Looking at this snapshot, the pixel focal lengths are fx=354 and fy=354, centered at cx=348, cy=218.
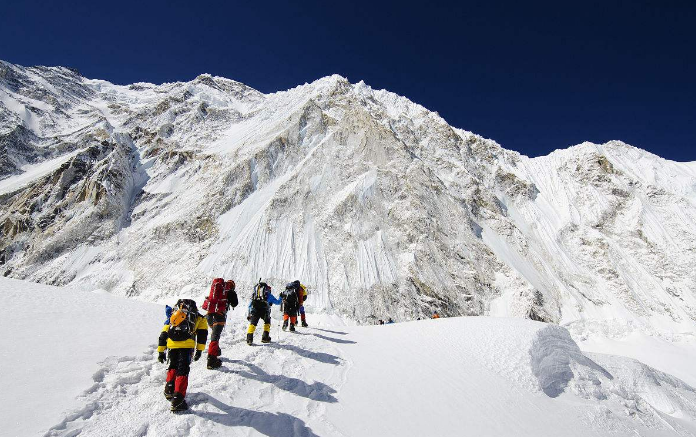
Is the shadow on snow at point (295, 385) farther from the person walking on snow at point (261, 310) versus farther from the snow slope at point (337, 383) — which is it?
the person walking on snow at point (261, 310)

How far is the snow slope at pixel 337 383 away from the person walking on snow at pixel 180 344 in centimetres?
27

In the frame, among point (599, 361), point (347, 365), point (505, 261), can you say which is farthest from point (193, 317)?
point (505, 261)

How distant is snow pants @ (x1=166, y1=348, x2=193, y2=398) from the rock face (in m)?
25.2

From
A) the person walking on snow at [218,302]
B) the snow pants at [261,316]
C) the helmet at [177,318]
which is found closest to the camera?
the helmet at [177,318]

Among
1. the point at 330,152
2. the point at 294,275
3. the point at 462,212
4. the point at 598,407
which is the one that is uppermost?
the point at 330,152

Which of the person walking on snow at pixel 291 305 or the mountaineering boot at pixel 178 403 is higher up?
the person walking on snow at pixel 291 305

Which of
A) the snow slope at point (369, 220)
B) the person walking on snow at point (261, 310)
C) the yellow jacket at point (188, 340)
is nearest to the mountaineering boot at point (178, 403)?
the yellow jacket at point (188, 340)

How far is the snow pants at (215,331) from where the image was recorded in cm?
711

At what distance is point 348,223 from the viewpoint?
37656 millimetres

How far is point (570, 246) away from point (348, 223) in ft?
98.0

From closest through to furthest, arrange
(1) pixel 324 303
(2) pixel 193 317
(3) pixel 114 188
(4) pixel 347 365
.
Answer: (2) pixel 193 317 → (4) pixel 347 365 → (1) pixel 324 303 → (3) pixel 114 188

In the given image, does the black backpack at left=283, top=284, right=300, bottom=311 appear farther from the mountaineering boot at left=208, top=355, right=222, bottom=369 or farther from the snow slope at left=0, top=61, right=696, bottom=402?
the snow slope at left=0, top=61, right=696, bottom=402

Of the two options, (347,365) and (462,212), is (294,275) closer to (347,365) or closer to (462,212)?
(462,212)

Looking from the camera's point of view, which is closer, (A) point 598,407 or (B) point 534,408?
(B) point 534,408
